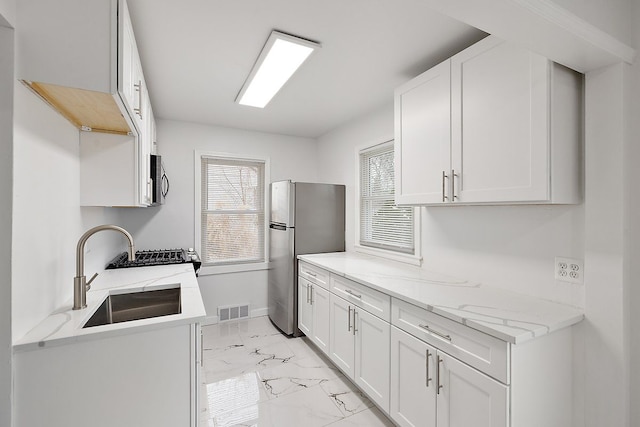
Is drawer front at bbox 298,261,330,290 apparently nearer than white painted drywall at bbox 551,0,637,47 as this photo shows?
No

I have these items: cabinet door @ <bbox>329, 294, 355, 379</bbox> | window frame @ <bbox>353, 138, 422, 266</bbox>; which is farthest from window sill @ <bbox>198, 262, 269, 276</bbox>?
cabinet door @ <bbox>329, 294, 355, 379</bbox>

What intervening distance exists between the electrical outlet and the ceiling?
1.35m

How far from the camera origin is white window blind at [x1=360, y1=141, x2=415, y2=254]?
2.71 metres

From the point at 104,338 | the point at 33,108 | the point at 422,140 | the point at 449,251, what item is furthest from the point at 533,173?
the point at 33,108

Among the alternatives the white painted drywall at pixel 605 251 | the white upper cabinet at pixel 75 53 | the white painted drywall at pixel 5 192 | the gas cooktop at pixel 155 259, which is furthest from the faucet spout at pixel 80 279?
the white painted drywall at pixel 605 251

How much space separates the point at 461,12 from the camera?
3.16ft

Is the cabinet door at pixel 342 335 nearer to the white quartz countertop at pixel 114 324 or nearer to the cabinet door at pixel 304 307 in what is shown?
the cabinet door at pixel 304 307

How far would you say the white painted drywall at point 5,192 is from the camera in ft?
3.26

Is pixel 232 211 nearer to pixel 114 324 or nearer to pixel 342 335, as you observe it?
pixel 342 335

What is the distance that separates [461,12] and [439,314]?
1.28m

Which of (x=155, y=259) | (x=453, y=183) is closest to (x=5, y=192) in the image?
(x=155, y=259)

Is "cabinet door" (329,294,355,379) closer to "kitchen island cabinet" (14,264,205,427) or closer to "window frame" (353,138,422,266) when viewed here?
"window frame" (353,138,422,266)

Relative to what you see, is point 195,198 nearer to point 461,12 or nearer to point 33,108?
point 33,108

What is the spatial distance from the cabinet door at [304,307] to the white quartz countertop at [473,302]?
2.16 ft
